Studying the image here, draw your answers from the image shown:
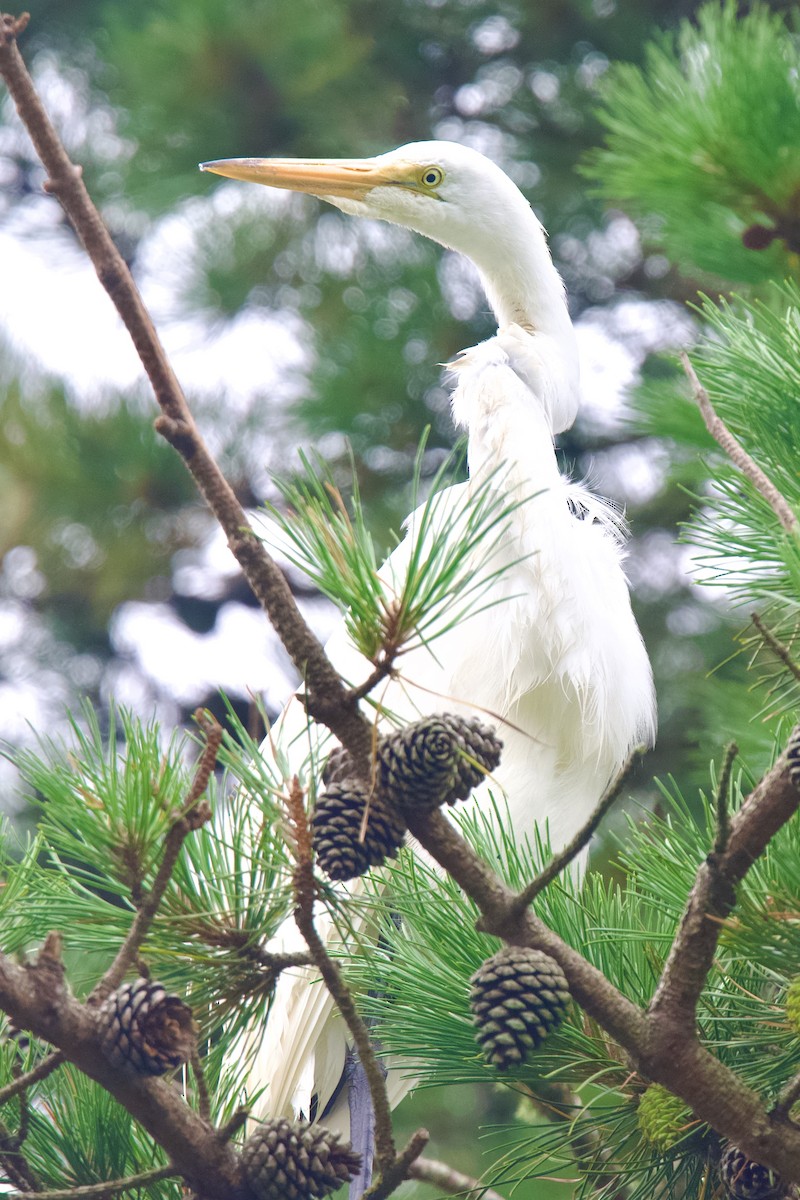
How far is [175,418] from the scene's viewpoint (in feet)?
2.49

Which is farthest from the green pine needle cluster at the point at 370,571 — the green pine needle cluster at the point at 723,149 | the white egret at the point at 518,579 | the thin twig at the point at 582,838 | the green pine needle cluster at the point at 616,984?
the green pine needle cluster at the point at 723,149

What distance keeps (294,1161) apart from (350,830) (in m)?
0.24

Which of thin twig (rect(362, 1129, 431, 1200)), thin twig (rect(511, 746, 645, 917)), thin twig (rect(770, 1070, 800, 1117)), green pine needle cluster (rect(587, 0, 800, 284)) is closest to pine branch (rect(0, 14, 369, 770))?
thin twig (rect(511, 746, 645, 917))

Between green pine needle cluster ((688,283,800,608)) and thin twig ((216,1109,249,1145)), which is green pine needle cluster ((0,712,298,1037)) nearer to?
thin twig ((216,1109,249,1145))

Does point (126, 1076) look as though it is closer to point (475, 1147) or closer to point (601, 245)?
point (475, 1147)

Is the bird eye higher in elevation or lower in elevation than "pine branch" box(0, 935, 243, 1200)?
higher

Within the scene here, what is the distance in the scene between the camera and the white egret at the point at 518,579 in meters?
1.75

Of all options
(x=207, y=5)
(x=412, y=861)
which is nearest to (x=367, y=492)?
(x=207, y=5)

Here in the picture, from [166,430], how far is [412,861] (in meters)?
0.44

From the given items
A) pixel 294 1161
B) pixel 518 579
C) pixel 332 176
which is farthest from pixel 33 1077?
pixel 332 176

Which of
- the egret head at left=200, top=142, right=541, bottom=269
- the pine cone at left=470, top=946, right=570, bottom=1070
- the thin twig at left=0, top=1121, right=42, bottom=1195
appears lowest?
the thin twig at left=0, top=1121, right=42, bottom=1195

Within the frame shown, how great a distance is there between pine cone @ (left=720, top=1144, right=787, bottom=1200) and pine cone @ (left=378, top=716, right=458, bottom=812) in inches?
15.0

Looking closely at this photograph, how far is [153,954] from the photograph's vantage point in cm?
96

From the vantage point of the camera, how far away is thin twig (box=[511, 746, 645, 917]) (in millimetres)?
788
